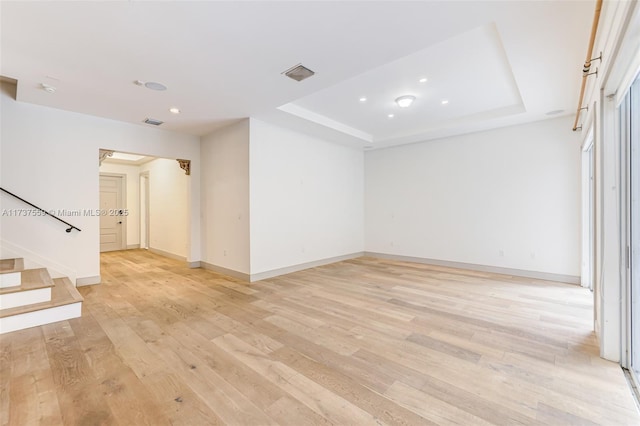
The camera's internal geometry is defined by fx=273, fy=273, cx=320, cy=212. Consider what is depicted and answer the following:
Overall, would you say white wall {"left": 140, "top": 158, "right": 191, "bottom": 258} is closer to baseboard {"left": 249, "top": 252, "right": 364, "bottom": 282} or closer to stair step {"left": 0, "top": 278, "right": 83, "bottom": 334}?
baseboard {"left": 249, "top": 252, "right": 364, "bottom": 282}

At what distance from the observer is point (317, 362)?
2.29 metres

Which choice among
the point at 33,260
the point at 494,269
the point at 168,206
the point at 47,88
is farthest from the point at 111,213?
the point at 494,269

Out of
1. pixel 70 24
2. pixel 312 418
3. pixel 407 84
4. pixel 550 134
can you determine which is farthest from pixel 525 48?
pixel 70 24

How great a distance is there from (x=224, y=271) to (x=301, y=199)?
2134mm

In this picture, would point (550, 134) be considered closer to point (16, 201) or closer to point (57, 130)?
point (57, 130)

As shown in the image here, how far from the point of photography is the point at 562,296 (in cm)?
397

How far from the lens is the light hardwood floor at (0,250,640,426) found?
5.65 ft

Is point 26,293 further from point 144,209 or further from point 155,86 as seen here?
point 144,209

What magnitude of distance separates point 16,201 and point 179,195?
10.1ft

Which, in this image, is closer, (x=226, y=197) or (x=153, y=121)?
(x=153, y=121)

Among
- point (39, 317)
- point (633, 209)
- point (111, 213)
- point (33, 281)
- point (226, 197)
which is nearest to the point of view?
point (633, 209)

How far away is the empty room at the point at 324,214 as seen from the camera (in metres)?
1.97

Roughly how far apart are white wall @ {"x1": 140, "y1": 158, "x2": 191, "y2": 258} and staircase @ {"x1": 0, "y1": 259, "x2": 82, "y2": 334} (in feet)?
10.2

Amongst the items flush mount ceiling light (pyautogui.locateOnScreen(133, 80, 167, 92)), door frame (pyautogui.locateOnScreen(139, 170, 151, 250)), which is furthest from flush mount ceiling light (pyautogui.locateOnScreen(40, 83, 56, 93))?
door frame (pyautogui.locateOnScreen(139, 170, 151, 250))
